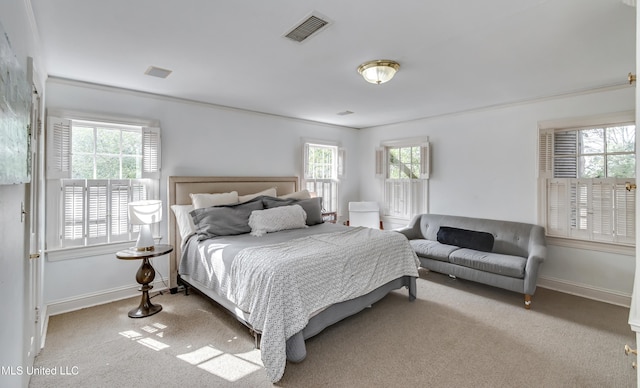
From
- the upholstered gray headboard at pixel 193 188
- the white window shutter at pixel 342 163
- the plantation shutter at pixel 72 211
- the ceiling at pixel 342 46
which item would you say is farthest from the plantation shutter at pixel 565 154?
the plantation shutter at pixel 72 211

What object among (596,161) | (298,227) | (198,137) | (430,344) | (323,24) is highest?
(323,24)

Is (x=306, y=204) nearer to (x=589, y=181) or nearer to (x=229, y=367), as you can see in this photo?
(x=229, y=367)

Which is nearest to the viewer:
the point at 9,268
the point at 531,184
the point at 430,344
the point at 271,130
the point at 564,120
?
the point at 9,268

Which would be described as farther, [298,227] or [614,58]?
[298,227]

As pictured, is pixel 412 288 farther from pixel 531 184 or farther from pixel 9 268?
pixel 9 268

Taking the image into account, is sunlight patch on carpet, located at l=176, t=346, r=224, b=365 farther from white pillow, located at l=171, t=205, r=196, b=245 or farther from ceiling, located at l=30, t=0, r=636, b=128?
ceiling, located at l=30, t=0, r=636, b=128

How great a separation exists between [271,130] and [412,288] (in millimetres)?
3177

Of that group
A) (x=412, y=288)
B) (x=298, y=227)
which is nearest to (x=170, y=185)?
(x=298, y=227)

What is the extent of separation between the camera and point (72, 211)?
10.3ft

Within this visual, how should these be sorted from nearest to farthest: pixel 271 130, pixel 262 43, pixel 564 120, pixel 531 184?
pixel 262 43
pixel 564 120
pixel 531 184
pixel 271 130

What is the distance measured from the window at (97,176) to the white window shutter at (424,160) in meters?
3.97

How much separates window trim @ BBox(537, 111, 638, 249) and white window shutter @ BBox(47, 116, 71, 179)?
218 inches

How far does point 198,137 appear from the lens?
402 cm

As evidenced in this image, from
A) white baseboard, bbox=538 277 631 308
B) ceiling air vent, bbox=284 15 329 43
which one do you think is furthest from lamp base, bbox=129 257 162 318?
white baseboard, bbox=538 277 631 308
